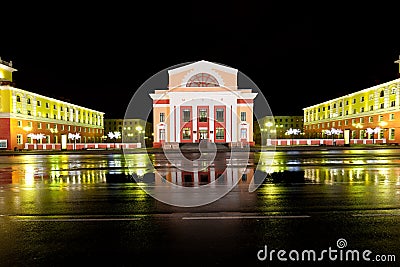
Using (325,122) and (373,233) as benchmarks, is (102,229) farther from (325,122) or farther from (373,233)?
(325,122)

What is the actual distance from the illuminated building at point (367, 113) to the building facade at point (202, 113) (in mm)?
19771

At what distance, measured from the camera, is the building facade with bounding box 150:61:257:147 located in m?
62.8

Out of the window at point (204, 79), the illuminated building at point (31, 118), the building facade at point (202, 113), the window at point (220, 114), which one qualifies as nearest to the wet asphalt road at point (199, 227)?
the illuminated building at point (31, 118)

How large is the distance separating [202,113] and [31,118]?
3177 centimetres

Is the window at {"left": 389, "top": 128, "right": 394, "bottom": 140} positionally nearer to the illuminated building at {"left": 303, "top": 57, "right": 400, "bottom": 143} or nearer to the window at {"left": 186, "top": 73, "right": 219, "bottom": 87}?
the illuminated building at {"left": 303, "top": 57, "right": 400, "bottom": 143}

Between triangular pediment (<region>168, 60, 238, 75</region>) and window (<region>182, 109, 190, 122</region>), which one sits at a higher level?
triangular pediment (<region>168, 60, 238, 75</region>)

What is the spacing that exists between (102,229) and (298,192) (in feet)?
22.1

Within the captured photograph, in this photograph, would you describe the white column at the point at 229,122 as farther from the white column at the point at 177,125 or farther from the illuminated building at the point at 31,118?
the illuminated building at the point at 31,118

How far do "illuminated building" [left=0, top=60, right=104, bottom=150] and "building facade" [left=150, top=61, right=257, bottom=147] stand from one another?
1977cm

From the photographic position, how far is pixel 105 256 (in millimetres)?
5246

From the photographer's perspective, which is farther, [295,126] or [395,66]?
[295,126]

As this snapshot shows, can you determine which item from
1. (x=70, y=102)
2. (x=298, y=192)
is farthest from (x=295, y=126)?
(x=298, y=192)

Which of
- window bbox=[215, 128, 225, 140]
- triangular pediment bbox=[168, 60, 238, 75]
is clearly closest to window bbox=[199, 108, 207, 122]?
window bbox=[215, 128, 225, 140]

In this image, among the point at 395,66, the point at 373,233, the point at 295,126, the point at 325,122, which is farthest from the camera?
the point at 295,126
